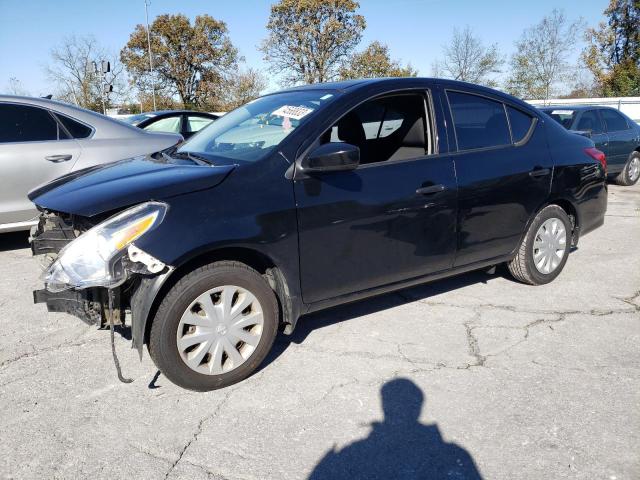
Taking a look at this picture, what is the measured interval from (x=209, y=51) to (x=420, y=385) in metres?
48.6

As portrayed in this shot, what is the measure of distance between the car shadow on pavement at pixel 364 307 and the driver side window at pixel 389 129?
1194 millimetres

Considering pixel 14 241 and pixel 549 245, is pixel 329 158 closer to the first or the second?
pixel 549 245

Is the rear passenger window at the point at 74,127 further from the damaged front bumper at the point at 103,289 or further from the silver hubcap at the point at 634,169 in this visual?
the silver hubcap at the point at 634,169

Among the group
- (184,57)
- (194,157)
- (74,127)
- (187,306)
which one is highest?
(184,57)

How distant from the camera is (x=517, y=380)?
10.1ft

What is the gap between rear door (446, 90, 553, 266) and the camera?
3.84 metres

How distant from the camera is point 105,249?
105 inches

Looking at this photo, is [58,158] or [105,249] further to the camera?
[58,158]

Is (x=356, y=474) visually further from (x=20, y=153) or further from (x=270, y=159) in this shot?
(x=20, y=153)

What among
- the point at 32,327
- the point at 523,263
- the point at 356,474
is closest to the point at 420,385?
the point at 356,474

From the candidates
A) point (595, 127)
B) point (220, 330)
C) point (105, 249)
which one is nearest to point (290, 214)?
point (220, 330)

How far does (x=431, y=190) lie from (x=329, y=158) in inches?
35.7

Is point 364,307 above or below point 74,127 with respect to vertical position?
below

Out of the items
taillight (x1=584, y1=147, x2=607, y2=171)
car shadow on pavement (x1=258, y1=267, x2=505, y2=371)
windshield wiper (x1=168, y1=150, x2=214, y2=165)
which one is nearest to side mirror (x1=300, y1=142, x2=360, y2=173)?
windshield wiper (x1=168, y1=150, x2=214, y2=165)
